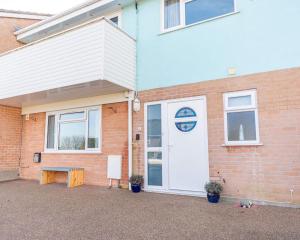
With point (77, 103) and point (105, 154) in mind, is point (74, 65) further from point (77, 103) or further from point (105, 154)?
point (105, 154)

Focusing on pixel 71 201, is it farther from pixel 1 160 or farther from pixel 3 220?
pixel 1 160

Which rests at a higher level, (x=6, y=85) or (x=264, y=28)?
(x=264, y=28)

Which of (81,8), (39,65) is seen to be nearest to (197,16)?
(81,8)

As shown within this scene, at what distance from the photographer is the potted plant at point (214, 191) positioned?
475cm

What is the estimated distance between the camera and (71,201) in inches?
199

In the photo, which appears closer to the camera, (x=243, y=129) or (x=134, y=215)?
(x=134, y=215)

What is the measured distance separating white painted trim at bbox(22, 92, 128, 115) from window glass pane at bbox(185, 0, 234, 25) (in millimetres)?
2729

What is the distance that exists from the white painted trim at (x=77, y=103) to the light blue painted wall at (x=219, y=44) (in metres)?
0.84

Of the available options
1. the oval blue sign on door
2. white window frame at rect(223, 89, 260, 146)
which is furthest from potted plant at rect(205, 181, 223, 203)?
the oval blue sign on door

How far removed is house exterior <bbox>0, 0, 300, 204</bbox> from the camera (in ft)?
15.3

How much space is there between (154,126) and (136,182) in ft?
4.94

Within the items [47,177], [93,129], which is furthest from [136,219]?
[47,177]

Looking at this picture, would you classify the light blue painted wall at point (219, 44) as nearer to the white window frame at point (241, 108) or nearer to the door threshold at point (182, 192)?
the white window frame at point (241, 108)

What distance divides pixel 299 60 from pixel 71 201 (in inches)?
219
